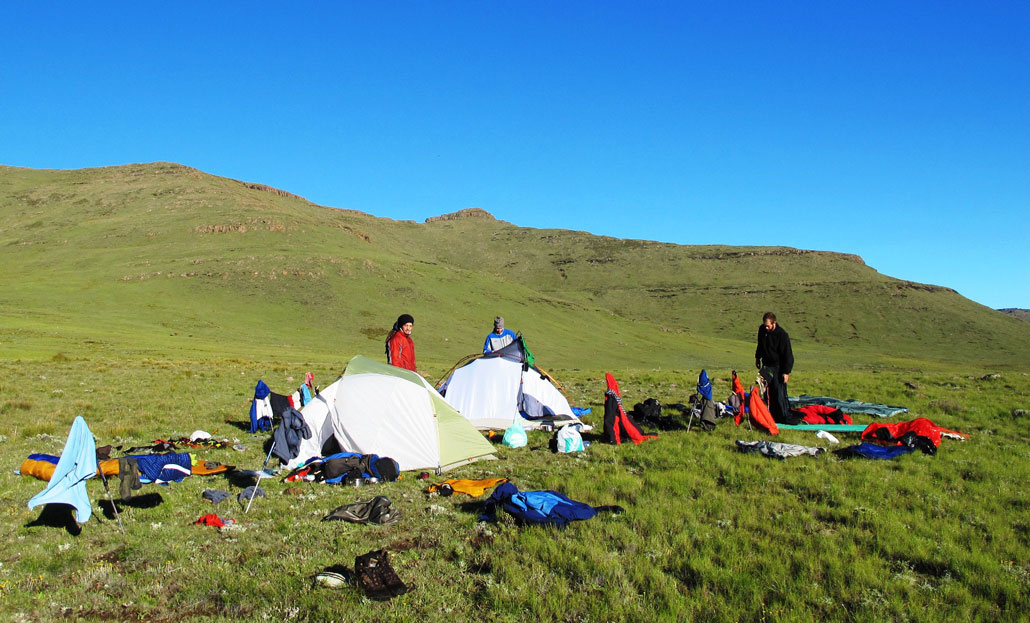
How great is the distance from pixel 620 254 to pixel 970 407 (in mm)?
164489

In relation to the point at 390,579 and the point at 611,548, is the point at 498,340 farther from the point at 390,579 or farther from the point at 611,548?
the point at 390,579

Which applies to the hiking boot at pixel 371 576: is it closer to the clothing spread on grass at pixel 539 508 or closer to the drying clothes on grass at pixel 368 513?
the drying clothes on grass at pixel 368 513

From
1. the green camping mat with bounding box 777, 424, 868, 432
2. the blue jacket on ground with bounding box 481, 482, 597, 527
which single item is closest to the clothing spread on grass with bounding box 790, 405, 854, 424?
the green camping mat with bounding box 777, 424, 868, 432

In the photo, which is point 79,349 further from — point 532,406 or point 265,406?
point 532,406

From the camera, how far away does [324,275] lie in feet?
311

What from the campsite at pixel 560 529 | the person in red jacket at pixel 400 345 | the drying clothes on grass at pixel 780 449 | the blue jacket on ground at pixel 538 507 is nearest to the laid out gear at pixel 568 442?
the campsite at pixel 560 529

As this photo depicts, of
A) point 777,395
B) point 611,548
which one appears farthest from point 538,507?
point 777,395

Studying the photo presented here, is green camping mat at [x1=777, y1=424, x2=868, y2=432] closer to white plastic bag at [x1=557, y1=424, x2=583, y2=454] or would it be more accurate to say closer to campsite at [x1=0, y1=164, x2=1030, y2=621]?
campsite at [x1=0, y1=164, x2=1030, y2=621]

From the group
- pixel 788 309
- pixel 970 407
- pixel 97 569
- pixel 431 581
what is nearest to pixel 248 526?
pixel 97 569

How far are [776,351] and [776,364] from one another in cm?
35

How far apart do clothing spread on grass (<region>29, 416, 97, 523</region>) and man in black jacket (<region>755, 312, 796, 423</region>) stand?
1369 cm

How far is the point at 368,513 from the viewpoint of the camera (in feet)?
26.2

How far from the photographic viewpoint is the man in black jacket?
1450 centimetres

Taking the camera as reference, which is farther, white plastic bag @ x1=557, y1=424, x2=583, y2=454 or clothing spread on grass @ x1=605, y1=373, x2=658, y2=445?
clothing spread on grass @ x1=605, y1=373, x2=658, y2=445
